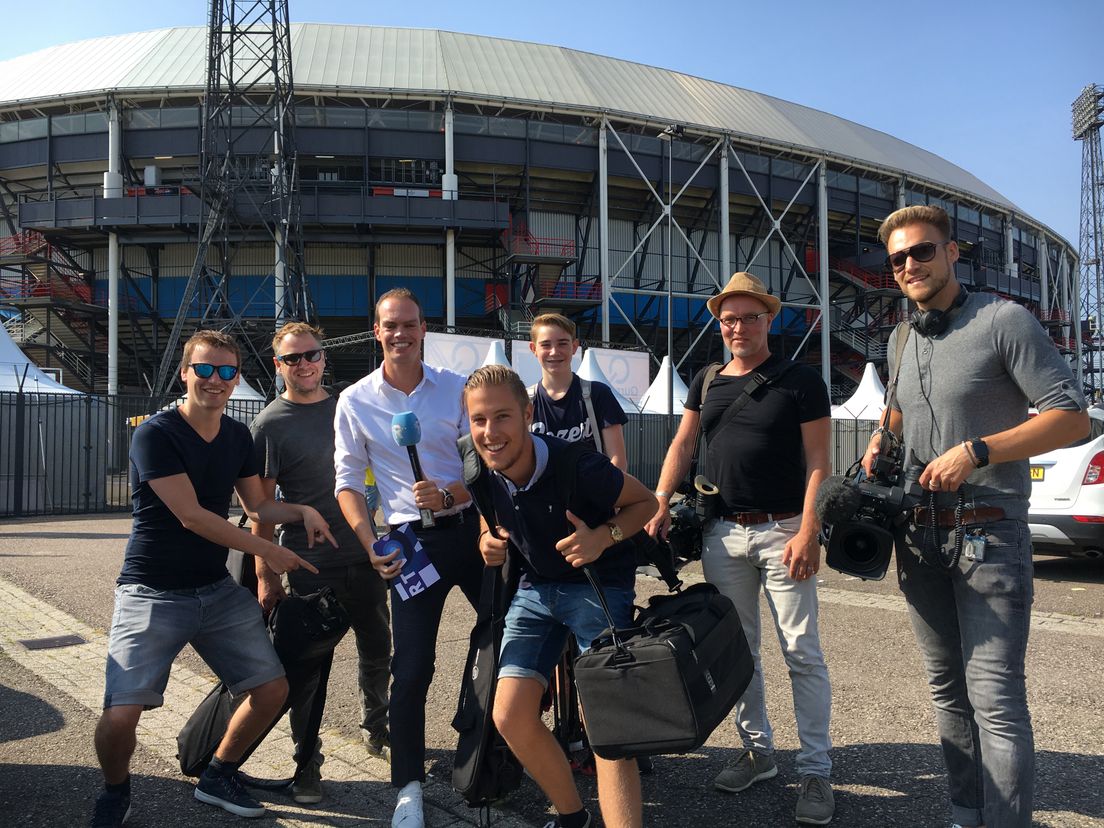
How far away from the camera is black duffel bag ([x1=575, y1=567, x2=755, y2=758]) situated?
7.84 feet

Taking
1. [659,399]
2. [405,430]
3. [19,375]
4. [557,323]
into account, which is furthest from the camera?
[659,399]

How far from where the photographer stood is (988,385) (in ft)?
8.71

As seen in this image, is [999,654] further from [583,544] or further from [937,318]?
[583,544]

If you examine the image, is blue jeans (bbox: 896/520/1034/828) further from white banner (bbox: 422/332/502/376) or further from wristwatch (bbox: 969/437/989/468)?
white banner (bbox: 422/332/502/376)

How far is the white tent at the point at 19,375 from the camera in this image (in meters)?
17.2

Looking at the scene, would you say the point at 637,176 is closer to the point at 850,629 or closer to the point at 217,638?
the point at 850,629

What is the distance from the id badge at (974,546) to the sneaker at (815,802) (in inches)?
45.3

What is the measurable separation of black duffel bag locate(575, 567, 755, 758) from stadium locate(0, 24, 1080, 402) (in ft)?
79.6

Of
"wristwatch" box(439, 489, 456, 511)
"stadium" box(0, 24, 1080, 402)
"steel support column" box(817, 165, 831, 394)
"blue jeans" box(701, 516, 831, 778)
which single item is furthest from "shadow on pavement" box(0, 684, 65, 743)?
"steel support column" box(817, 165, 831, 394)

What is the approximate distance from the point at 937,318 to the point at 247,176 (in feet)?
96.4

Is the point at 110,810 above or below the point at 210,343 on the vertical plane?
below

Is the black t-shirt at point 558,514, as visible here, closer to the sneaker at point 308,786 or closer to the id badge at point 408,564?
the id badge at point 408,564

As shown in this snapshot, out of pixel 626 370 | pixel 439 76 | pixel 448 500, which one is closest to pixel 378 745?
pixel 448 500

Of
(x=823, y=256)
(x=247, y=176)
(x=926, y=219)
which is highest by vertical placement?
(x=247, y=176)
